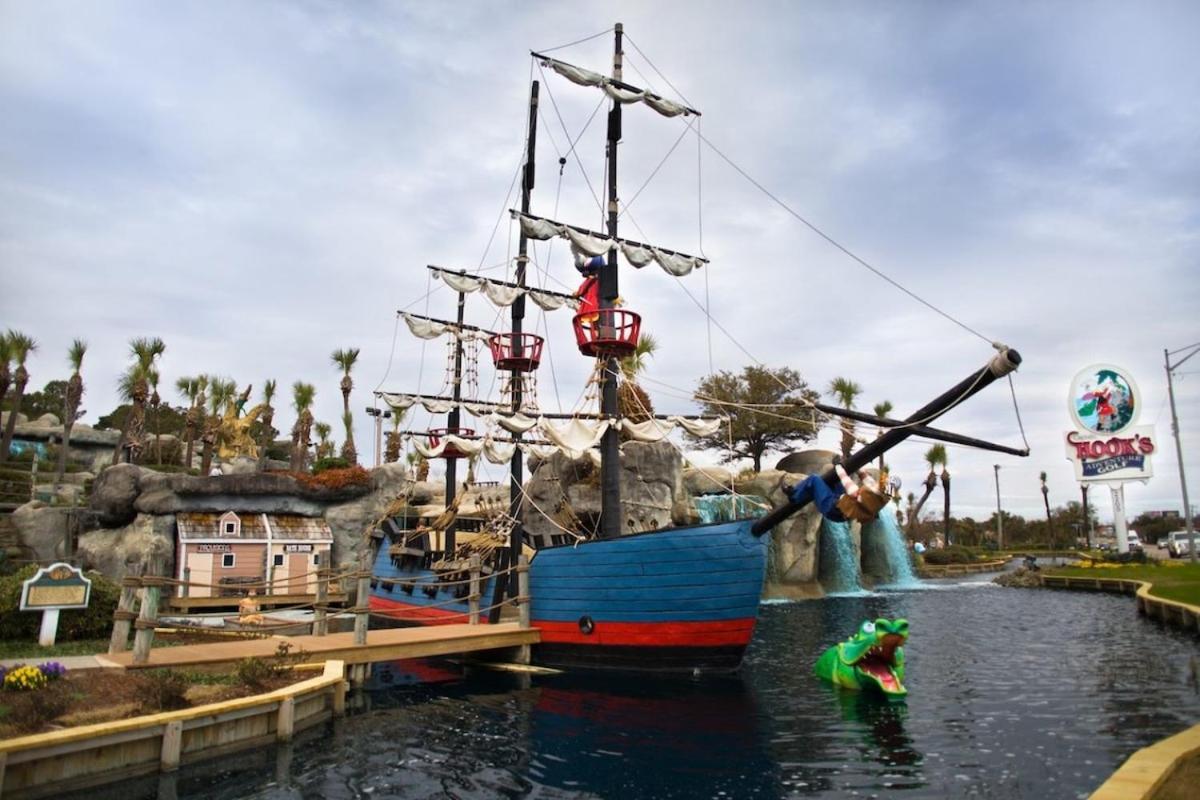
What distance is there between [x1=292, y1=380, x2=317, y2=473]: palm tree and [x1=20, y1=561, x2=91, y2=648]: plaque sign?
2869cm

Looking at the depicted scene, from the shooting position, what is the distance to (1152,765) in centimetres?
621

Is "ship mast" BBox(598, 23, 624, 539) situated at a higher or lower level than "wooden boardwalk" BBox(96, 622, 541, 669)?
higher

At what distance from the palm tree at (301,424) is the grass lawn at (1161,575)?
38848 millimetres

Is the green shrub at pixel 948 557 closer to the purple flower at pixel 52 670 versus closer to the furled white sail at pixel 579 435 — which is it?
the furled white sail at pixel 579 435

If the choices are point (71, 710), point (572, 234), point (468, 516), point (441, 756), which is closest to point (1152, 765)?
A: point (441, 756)

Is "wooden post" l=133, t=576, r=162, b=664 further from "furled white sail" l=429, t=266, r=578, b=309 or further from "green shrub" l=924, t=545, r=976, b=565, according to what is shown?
"green shrub" l=924, t=545, r=976, b=565

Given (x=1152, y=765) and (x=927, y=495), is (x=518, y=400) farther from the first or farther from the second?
(x=927, y=495)

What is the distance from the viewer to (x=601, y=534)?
17672mm

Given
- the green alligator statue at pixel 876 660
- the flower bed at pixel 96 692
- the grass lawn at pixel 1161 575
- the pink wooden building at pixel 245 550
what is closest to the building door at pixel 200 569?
the pink wooden building at pixel 245 550

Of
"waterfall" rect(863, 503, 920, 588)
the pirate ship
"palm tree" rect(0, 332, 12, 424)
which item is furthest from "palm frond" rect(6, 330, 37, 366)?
"waterfall" rect(863, 503, 920, 588)

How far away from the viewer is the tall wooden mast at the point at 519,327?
1933 cm

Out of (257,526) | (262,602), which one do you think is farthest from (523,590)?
(257,526)

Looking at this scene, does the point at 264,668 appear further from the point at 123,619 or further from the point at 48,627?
the point at 48,627

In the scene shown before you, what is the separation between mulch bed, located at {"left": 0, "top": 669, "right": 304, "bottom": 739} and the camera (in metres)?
8.41
